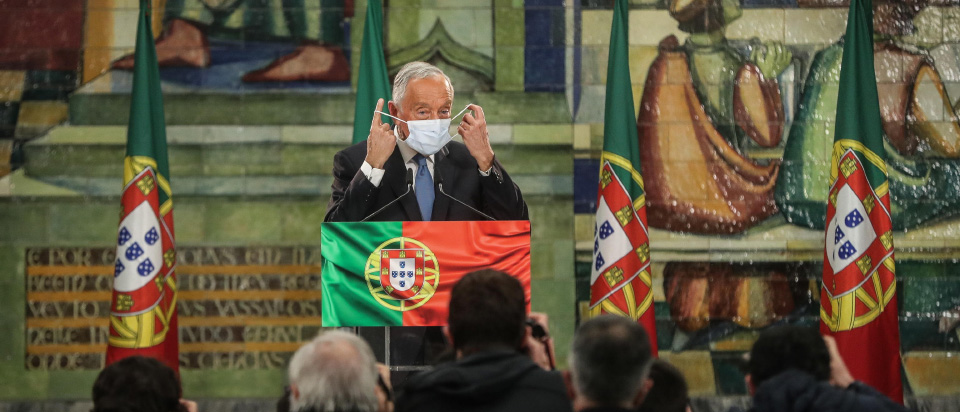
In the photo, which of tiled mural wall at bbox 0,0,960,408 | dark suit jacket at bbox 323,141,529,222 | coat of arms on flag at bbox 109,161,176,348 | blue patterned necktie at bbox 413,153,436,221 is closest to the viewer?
dark suit jacket at bbox 323,141,529,222

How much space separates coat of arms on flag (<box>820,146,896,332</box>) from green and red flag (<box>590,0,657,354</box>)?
905 mm

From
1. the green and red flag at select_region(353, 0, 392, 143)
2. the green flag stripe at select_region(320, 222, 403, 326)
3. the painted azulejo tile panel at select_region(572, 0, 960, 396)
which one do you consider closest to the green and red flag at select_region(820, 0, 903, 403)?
the painted azulejo tile panel at select_region(572, 0, 960, 396)

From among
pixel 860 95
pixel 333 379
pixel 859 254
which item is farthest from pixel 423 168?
pixel 860 95

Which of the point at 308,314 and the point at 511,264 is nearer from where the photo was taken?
the point at 511,264

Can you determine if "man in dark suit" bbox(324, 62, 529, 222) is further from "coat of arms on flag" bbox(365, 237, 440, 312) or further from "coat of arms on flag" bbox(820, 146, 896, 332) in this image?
"coat of arms on flag" bbox(820, 146, 896, 332)

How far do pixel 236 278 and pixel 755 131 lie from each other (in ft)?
9.63

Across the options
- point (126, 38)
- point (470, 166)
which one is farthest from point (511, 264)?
point (126, 38)

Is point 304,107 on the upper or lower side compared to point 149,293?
upper

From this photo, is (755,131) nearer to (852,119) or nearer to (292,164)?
(852,119)

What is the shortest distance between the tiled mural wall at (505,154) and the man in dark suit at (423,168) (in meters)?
2.43

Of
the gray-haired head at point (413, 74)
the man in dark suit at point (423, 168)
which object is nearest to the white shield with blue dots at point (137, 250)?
the man in dark suit at point (423, 168)

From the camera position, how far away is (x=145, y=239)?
17.5 feet

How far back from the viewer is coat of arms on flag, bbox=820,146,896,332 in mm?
5316

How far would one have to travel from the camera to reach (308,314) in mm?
6035
